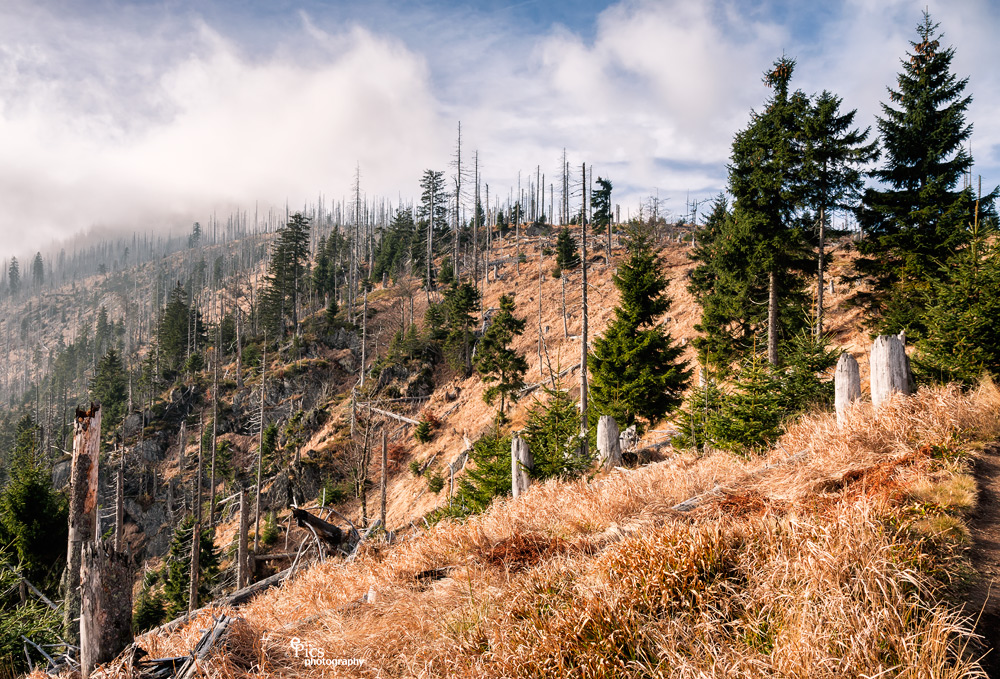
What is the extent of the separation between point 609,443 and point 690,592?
23.8 feet

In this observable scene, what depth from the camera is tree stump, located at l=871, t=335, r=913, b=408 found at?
7.45 m

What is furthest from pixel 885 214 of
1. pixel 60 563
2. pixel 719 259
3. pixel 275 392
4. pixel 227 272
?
pixel 227 272

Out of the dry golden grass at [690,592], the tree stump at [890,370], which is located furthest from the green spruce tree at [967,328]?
the dry golden grass at [690,592]

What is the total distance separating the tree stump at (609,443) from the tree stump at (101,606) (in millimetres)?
8501

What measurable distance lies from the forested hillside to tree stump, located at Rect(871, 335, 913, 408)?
47 mm

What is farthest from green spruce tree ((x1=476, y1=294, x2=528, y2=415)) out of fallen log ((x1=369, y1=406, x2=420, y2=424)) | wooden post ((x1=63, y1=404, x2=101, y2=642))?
wooden post ((x1=63, y1=404, x2=101, y2=642))

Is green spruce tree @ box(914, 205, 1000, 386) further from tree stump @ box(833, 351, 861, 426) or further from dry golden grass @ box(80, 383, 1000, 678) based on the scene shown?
dry golden grass @ box(80, 383, 1000, 678)

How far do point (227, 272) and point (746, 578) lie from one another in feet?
496

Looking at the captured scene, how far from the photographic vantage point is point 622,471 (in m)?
8.24

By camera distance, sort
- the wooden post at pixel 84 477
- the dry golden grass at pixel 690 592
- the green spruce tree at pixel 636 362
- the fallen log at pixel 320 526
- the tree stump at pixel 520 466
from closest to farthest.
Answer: the dry golden grass at pixel 690 592
the wooden post at pixel 84 477
the fallen log at pixel 320 526
the tree stump at pixel 520 466
the green spruce tree at pixel 636 362

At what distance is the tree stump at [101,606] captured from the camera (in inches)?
177

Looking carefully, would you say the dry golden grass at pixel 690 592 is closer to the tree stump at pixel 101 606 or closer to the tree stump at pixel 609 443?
the tree stump at pixel 101 606

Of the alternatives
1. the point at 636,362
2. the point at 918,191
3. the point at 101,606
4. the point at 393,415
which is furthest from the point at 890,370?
the point at 393,415

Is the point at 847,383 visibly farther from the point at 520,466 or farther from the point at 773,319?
the point at 773,319
